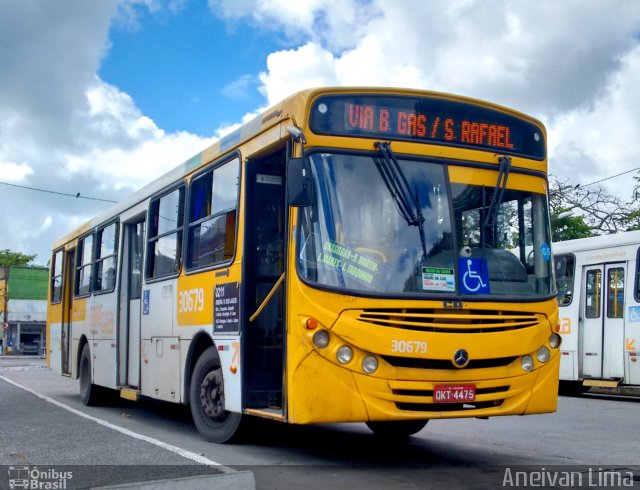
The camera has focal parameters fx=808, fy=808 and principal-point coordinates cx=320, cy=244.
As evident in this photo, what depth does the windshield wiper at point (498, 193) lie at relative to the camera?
24.3ft

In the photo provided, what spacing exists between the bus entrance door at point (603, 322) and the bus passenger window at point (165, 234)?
9.32 m

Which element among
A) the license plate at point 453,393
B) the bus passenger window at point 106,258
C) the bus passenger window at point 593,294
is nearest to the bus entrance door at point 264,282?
the license plate at point 453,393

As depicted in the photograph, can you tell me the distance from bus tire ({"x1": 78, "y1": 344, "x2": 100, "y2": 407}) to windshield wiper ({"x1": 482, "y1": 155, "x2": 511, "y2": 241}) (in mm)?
8646

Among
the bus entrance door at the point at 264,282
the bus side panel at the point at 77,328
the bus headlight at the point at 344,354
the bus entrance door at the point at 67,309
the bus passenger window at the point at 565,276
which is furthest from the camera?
the bus passenger window at the point at 565,276

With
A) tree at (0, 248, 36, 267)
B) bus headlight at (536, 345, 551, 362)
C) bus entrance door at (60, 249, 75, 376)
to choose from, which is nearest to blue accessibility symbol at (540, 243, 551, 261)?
bus headlight at (536, 345, 551, 362)

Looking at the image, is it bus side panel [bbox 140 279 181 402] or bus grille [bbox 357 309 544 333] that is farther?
bus side panel [bbox 140 279 181 402]

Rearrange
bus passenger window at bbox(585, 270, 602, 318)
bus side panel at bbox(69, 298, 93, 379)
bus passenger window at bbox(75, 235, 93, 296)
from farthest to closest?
bus passenger window at bbox(585, 270, 602, 318) < bus passenger window at bbox(75, 235, 93, 296) < bus side panel at bbox(69, 298, 93, 379)

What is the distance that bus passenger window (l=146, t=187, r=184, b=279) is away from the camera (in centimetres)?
993

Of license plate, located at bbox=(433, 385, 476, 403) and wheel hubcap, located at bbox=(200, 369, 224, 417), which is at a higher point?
license plate, located at bbox=(433, 385, 476, 403)

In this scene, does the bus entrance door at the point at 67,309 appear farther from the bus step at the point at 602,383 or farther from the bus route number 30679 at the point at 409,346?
the bus route number 30679 at the point at 409,346

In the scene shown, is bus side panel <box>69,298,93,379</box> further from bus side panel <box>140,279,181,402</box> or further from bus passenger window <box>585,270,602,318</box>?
bus passenger window <box>585,270,602,318</box>

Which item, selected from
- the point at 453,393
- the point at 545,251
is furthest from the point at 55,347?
the point at 545,251

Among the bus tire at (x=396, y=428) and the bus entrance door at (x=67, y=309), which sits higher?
the bus entrance door at (x=67, y=309)

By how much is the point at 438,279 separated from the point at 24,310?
58638mm
